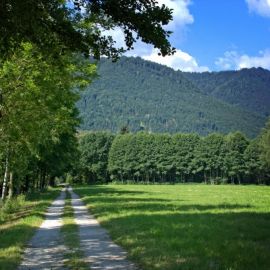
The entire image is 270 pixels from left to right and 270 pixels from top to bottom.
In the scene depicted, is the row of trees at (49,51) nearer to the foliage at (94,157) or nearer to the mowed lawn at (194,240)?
the mowed lawn at (194,240)


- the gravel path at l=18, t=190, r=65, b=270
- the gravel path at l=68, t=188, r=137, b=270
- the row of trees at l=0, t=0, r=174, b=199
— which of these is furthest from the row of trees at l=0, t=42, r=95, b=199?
the gravel path at l=68, t=188, r=137, b=270

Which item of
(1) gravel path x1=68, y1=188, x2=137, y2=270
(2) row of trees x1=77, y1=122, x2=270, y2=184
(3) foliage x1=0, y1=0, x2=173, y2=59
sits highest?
(2) row of trees x1=77, y1=122, x2=270, y2=184

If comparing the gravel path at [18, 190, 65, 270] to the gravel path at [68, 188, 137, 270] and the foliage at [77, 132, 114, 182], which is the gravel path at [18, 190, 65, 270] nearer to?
the gravel path at [68, 188, 137, 270]

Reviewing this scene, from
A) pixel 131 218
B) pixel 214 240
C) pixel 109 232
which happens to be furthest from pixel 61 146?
pixel 214 240

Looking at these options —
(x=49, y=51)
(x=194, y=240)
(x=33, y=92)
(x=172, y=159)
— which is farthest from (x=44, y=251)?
(x=172, y=159)

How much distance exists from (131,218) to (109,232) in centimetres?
476

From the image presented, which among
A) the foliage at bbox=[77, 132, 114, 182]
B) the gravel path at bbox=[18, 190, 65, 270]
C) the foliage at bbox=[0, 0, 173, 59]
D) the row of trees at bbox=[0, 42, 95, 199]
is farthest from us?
the foliage at bbox=[77, 132, 114, 182]

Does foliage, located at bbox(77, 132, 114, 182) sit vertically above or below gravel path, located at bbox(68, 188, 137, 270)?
above

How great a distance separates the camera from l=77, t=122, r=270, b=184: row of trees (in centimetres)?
14150

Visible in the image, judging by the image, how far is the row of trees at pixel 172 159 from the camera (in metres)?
142

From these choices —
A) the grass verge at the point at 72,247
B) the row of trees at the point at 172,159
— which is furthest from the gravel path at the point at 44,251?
the row of trees at the point at 172,159

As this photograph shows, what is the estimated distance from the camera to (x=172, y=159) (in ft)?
491

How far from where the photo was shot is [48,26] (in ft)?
38.0

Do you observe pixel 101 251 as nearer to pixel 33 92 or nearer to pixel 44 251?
pixel 44 251
